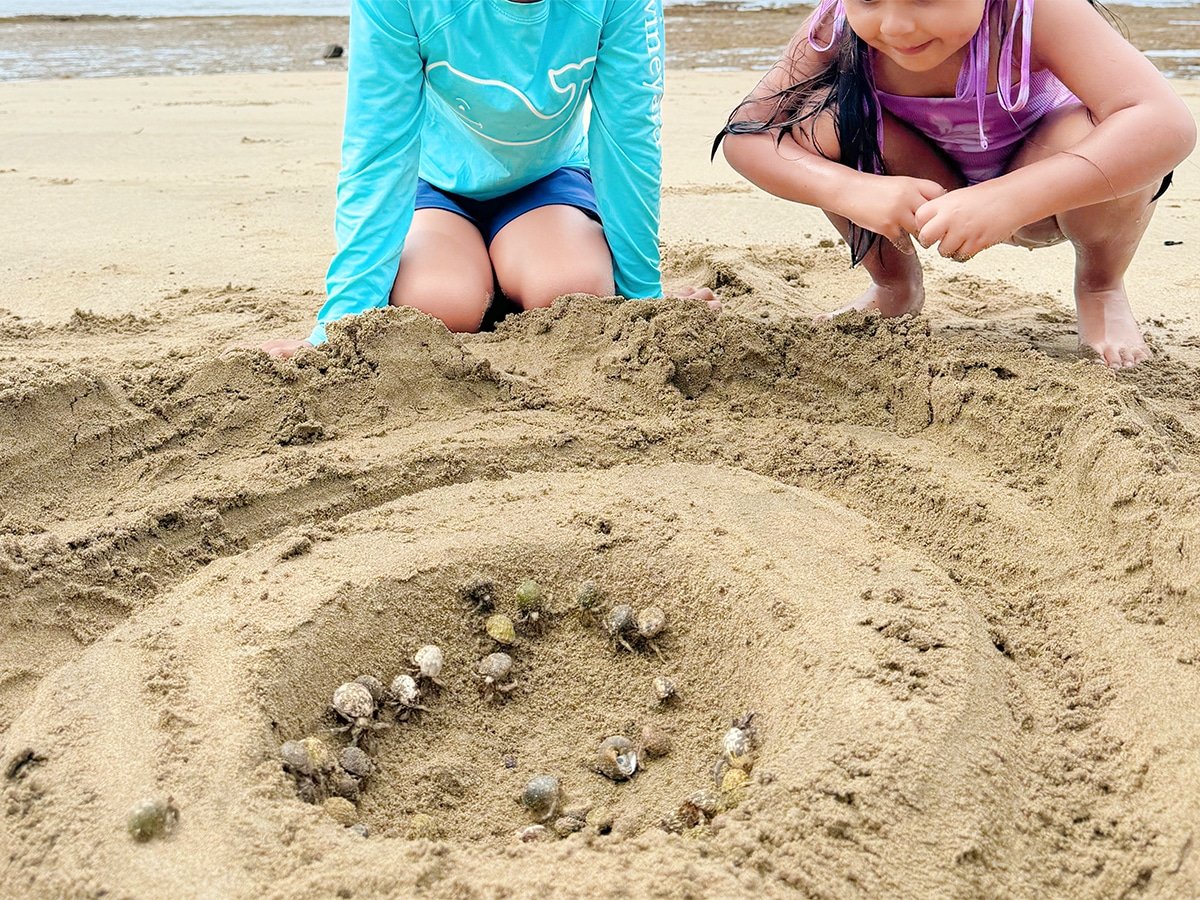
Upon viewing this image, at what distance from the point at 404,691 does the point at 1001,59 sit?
6.05ft

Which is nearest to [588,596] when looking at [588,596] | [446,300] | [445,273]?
[588,596]

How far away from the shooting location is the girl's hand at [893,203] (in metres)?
2.33

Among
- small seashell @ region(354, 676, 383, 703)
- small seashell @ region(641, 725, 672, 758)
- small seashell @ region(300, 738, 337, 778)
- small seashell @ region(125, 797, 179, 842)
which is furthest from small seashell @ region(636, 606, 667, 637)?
small seashell @ region(125, 797, 179, 842)

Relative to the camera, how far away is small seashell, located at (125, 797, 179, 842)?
1.37m

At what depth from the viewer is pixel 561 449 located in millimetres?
2350

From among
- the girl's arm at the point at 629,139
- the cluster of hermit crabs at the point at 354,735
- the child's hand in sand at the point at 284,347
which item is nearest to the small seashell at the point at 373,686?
the cluster of hermit crabs at the point at 354,735

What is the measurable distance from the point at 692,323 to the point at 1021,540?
953mm

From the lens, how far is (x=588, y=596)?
1986 mm

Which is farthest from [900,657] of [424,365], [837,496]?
[424,365]

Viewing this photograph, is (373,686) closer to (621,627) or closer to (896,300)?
(621,627)

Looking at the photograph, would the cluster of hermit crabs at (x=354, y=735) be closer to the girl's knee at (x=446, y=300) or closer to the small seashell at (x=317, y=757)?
the small seashell at (x=317, y=757)

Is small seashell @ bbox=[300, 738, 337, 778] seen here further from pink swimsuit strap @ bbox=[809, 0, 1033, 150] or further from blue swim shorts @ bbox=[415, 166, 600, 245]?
blue swim shorts @ bbox=[415, 166, 600, 245]

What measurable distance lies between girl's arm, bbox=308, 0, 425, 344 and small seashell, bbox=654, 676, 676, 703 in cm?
145

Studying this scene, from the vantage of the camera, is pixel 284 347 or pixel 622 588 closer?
pixel 622 588
